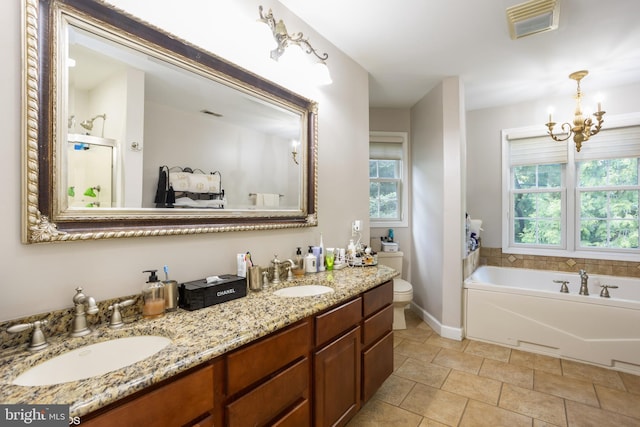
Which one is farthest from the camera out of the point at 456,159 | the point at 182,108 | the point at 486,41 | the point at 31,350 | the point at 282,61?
the point at 456,159

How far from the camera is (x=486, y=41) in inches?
94.7

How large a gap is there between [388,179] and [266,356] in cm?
322

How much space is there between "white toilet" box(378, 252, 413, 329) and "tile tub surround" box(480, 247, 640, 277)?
1.24m

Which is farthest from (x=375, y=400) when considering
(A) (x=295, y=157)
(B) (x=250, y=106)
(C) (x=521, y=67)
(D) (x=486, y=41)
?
(C) (x=521, y=67)

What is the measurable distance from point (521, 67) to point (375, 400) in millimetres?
3168

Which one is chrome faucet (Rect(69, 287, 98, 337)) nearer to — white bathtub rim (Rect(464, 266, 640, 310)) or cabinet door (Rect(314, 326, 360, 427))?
cabinet door (Rect(314, 326, 360, 427))

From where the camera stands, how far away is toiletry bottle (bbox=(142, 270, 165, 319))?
1183 millimetres

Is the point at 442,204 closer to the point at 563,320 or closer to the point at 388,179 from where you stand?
the point at 388,179

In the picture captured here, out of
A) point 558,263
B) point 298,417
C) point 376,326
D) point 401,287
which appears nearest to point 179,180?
point 298,417

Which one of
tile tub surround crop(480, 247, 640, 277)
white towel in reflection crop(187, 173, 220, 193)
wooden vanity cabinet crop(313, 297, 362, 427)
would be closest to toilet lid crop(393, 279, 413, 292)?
tile tub surround crop(480, 247, 640, 277)

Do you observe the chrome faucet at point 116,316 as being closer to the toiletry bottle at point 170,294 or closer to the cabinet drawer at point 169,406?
the toiletry bottle at point 170,294

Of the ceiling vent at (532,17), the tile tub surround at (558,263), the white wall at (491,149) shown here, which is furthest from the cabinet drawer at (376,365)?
the white wall at (491,149)

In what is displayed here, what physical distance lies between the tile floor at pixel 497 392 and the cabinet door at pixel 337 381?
1.10 ft

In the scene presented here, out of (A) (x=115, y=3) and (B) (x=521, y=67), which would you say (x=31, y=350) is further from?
(B) (x=521, y=67)
